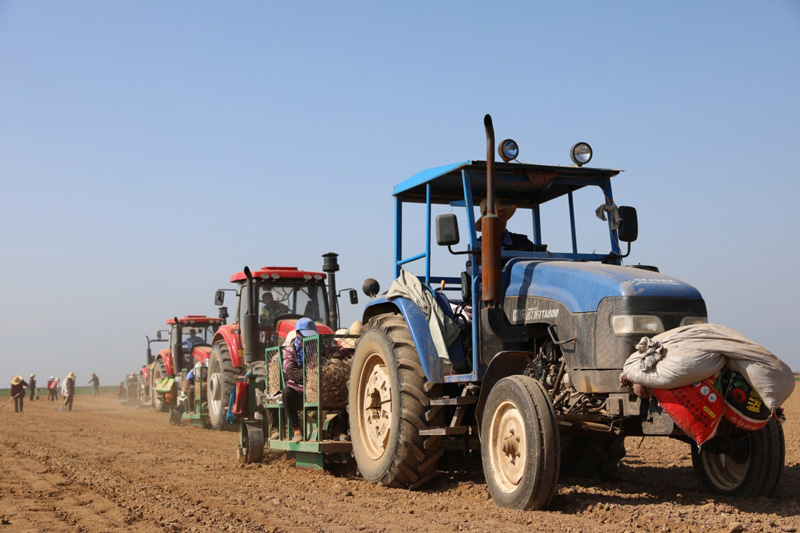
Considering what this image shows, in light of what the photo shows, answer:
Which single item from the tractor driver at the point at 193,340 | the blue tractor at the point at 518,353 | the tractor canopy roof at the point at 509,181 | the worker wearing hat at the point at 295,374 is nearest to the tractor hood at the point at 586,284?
the blue tractor at the point at 518,353

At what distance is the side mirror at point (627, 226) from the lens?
6906 millimetres

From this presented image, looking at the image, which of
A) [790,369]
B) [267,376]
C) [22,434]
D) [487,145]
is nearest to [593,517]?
[790,369]

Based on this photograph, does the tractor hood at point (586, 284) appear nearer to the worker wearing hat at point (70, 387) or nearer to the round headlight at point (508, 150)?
the round headlight at point (508, 150)

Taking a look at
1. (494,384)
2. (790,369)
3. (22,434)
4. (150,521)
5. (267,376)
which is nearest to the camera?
(790,369)

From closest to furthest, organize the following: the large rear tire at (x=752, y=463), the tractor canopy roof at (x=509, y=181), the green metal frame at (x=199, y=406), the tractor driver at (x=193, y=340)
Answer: the large rear tire at (x=752, y=463) < the tractor canopy roof at (x=509, y=181) < the green metal frame at (x=199, y=406) < the tractor driver at (x=193, y=340)

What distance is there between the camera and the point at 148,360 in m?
25.6

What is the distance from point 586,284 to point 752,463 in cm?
173

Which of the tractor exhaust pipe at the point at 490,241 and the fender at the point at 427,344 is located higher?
the tractor exhaust pipe at the point at 490,241

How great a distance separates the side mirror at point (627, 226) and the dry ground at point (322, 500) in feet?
6.60

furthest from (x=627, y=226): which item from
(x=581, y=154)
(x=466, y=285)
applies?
(x=466, y=285)

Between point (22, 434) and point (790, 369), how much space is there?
13.5 meters

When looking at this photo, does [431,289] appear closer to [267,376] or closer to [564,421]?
[564,421]

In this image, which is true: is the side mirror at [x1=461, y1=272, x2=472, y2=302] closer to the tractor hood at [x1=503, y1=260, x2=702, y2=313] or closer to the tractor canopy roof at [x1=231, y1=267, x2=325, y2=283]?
the tractor hood at [x1=503, y1=260, x2=702, y2=313]

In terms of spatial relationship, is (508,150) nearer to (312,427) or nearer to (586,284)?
(586,284)
